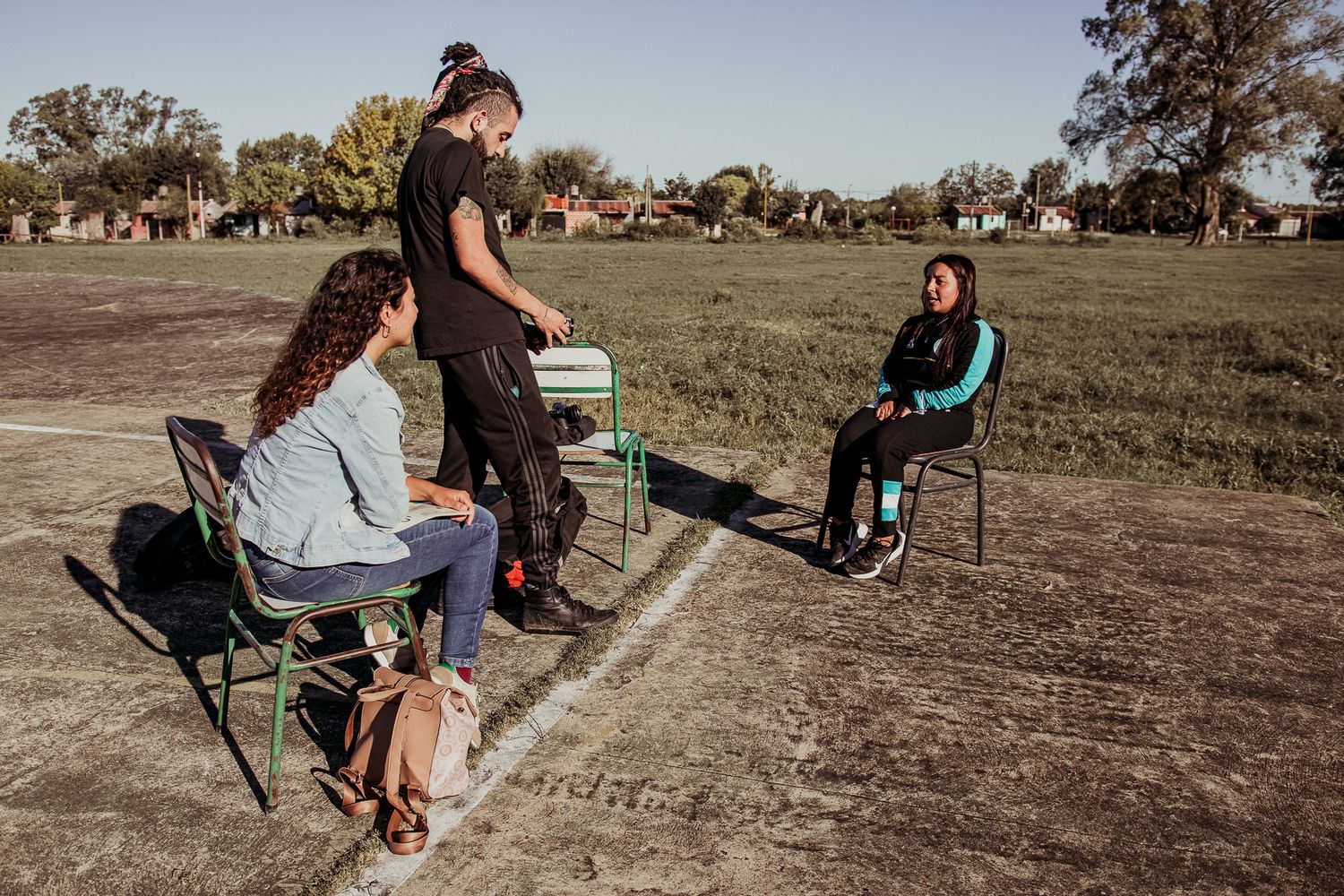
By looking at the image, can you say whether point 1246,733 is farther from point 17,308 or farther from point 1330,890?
point 17,308

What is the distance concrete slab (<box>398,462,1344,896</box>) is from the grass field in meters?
2.38

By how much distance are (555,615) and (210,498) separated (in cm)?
157

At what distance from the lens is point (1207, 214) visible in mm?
62438

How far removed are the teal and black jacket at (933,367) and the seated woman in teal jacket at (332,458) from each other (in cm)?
282

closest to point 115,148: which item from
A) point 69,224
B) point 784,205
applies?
point 69,224

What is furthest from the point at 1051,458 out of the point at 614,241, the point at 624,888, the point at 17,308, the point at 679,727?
the point at 614,241

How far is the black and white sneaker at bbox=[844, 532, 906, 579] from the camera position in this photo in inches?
197

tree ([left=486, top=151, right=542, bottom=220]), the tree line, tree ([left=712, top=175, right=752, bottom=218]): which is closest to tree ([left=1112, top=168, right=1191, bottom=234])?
the tree line

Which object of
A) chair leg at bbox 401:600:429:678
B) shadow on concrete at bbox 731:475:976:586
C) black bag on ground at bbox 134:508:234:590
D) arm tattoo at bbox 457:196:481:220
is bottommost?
shadow on concrete at bbox 731:475:976:586

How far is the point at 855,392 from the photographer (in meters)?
10.0

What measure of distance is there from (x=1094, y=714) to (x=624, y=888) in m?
1.88

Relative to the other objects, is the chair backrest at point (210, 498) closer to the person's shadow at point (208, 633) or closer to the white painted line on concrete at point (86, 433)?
the person's shadow at point (208, 633)

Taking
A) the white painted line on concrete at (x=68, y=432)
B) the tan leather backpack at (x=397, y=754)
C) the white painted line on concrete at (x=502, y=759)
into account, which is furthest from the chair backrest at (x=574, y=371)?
the white painted line on concrete at (x=68, y=432)

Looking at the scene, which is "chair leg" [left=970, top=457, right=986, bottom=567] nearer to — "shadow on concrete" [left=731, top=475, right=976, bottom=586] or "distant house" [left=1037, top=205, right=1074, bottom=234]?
"shadow on concrete" [left=731, top=475, right=976, bottom=586]
